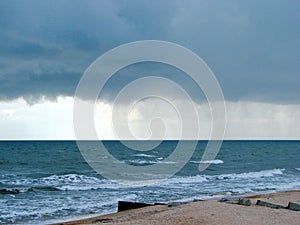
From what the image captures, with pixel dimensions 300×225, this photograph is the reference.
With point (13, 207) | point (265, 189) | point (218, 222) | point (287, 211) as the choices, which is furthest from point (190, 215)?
point (265, 189)

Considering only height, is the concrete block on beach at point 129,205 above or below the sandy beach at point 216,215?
below

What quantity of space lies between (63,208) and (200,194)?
838cm

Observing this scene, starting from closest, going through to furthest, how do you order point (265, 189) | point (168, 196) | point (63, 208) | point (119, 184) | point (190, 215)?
point (190, 215)
point (63, 208)
point (168, 196)
point (265, 189)
point (119, 184)

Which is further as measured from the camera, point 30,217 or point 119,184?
point 119,184

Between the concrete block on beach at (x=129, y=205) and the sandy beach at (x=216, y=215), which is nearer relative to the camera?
the sandy beach at (x=216, y=215)

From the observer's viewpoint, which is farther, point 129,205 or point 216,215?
point 129,205

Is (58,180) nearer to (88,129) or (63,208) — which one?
(88,129)

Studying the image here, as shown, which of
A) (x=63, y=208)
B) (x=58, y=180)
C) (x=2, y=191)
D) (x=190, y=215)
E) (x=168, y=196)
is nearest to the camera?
(x=190, y=215)

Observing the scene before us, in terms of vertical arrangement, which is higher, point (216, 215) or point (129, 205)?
point (216, 215)

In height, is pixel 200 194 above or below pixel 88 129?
below

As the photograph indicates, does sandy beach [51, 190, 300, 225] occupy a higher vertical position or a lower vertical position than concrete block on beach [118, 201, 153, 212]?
higher

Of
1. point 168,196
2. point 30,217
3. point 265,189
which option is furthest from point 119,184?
point 30,217

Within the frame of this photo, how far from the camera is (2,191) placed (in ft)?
84.4

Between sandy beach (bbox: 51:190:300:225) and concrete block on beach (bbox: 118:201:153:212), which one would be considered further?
Answer: concrete block on beach (bbox: 118:201:153:212)
